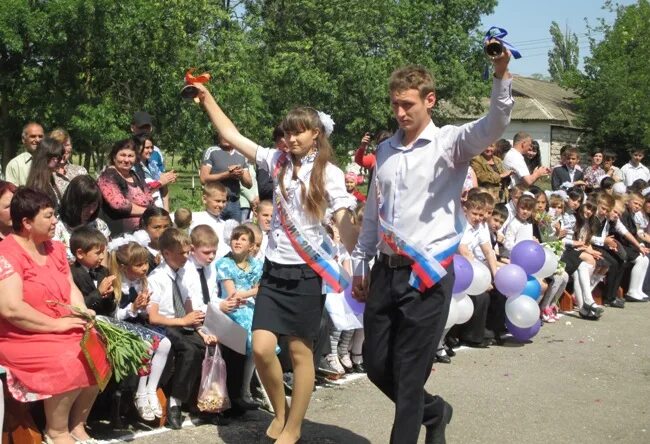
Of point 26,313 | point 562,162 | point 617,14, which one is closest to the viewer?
point 26,313

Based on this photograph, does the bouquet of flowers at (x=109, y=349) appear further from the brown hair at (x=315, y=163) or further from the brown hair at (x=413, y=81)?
the brown hair at (x=413, y=81)

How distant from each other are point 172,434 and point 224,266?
1366 millimetres

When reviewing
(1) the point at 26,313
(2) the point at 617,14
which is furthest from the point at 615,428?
(2) the point at 617,14

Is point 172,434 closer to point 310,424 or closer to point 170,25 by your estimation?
point 310,424

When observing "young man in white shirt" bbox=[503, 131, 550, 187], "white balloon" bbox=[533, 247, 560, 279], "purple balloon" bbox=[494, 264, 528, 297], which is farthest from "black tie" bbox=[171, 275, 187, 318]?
"young man in white shirt" bbox=[503, 131, 550, 187]

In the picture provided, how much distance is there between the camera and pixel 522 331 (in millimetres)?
9016

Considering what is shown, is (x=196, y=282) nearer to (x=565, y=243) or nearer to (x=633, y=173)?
(x=565, y=243)

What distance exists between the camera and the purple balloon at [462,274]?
821cm

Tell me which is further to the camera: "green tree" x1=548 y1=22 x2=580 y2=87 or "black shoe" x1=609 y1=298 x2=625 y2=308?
"green tree" x1=548 y1=22 x2=580 y2=87

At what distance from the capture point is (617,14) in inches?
2044

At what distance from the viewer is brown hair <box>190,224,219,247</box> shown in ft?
20.9

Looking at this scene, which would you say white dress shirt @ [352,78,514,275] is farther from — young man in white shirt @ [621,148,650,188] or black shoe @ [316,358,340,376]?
young man in white shirt @ [621,148,650,188]

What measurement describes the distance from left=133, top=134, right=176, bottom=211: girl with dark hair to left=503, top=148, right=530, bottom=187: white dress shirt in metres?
5.48

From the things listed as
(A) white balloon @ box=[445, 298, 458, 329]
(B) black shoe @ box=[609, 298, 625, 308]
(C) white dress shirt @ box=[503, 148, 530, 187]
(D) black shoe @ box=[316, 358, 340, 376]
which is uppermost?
(C) white dress shirt @ box=[503, 148, 530, 187]
